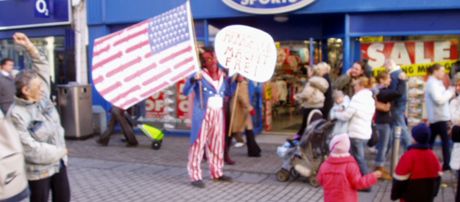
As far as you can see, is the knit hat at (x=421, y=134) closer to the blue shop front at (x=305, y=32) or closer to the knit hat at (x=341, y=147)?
the knit hat at (x=341, y=147)

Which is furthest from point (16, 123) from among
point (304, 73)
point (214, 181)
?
point (304, 73)

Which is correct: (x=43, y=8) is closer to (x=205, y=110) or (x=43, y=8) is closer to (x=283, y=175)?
(x=205, y=110)

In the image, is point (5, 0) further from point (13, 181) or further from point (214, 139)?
point (13, 181)

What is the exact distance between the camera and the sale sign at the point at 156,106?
1098cm

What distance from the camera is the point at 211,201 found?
5.91 metres

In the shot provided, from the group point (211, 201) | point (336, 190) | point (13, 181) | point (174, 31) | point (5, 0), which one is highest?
point (5, 0)

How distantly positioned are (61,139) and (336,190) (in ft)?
7.62

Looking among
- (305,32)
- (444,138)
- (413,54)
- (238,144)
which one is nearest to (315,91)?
(444,138)

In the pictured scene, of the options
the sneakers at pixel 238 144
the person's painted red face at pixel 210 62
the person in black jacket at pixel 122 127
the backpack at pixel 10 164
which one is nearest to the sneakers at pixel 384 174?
the person's painted red face at pixel 210 62

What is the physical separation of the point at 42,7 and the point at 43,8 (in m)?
0.04

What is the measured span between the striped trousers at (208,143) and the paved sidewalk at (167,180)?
0.88 feet

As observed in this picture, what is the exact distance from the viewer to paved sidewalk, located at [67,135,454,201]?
6117mm

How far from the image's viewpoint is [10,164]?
11.0 feet

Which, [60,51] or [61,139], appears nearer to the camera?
[61,139]
